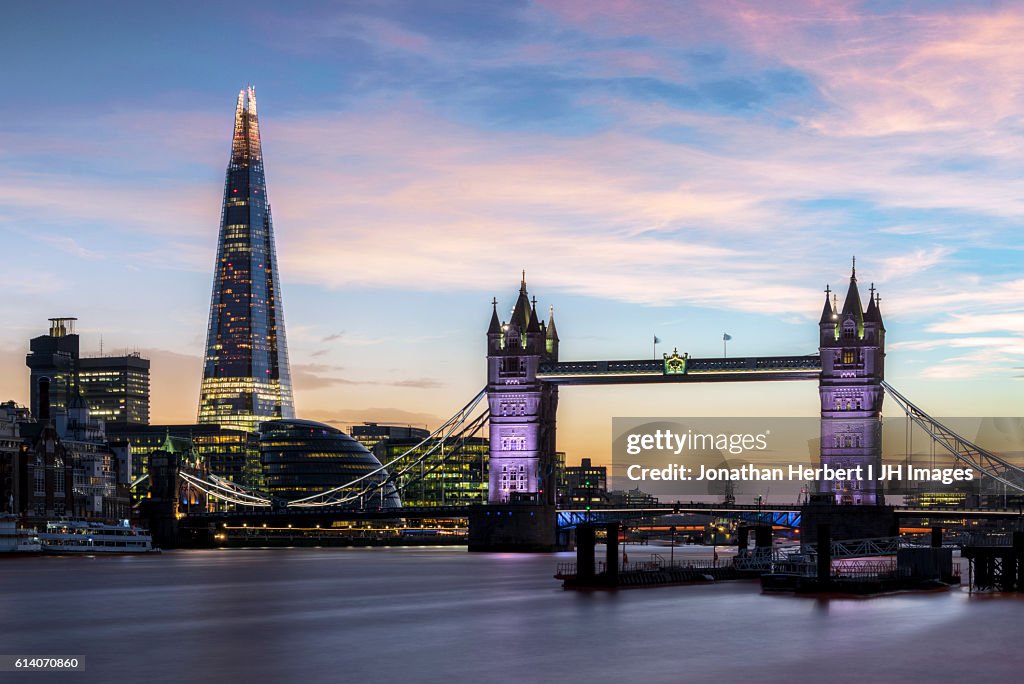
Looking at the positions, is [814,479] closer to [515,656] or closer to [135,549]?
[135,549]

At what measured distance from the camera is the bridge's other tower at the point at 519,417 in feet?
504

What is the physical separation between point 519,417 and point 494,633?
8522cm

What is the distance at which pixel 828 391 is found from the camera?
145125 millimetres

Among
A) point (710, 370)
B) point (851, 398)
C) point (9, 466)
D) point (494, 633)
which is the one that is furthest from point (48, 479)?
point (494, 633)

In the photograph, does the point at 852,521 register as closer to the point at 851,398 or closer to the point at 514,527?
the point at 851,398

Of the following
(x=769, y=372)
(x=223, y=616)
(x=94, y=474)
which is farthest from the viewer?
(x=94, y=474)

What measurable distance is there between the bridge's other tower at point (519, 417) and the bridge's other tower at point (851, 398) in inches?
993

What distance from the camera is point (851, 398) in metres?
145

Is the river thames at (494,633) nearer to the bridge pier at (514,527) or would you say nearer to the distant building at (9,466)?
the bridge pier at (514,527)

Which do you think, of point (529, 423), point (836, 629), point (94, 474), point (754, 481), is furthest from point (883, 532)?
point (94, 474)

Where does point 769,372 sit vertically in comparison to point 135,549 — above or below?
above

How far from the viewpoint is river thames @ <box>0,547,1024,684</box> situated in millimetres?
56500

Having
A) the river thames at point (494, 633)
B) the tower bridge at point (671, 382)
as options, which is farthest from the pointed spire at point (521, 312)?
the river thames at point (494, 633)

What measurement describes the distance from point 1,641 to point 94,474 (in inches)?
5388
